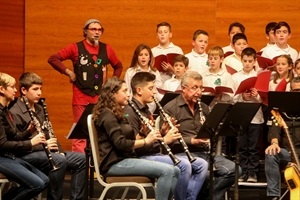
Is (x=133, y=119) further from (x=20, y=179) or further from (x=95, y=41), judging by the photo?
(x=95, y=41)

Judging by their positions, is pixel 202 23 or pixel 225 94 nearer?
pixel 225 94

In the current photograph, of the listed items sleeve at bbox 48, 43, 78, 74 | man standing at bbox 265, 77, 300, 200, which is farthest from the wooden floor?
sleeve at bbox 48, 43, 78, 74

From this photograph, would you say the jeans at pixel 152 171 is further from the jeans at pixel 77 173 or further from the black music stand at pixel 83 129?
the jeans at pixel 77 173

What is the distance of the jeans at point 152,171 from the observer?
22.1ft

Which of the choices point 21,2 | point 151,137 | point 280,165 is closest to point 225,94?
point 280,165

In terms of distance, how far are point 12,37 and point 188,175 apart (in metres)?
4.70

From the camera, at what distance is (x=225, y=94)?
889cm

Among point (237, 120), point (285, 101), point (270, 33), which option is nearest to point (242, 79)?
point (270, 33)

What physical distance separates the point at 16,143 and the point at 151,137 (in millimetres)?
1112

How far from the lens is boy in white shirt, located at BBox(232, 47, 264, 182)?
8.90 metres

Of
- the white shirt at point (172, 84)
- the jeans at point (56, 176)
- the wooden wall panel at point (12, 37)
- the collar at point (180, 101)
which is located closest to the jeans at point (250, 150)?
the white shirt at point (172, 84)

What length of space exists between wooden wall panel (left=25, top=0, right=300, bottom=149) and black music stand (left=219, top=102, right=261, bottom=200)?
393 centimetres

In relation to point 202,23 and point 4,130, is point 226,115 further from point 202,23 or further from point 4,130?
point 202,23

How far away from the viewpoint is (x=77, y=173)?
770 centimetres
